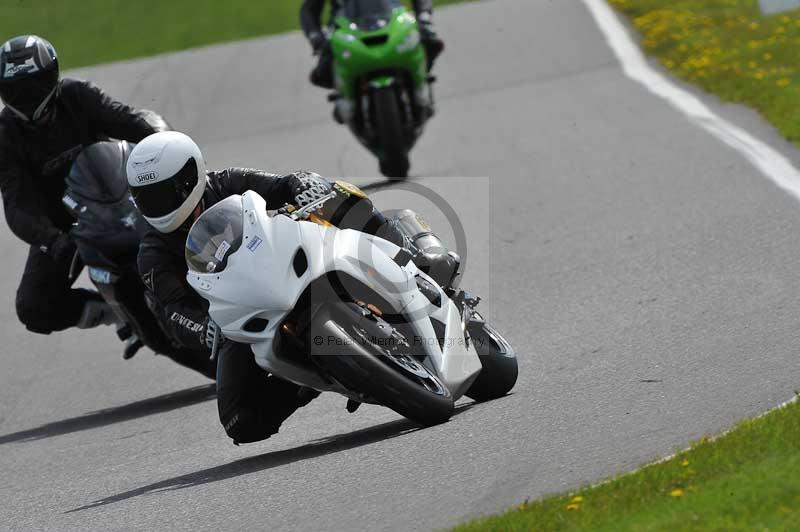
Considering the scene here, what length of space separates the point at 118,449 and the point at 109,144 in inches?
73.5

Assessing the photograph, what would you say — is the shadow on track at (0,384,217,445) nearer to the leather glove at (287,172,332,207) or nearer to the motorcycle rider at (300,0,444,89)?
the leather glove at (287,172,332,207)

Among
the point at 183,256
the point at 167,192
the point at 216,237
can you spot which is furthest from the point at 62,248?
the point at 216,237

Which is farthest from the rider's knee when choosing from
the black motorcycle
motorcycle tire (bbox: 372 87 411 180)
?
motorcycle tire (bbox: 372 87 411 180)

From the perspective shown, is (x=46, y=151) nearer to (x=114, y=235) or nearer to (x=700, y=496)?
(x=114, y=235)

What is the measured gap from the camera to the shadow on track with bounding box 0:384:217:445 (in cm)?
932

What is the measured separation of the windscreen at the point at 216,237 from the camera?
6.48 m

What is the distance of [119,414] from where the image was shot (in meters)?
9.53

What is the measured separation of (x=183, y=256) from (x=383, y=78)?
6.61m

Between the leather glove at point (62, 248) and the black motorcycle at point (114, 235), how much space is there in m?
0.07

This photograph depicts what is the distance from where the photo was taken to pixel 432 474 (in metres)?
5.86

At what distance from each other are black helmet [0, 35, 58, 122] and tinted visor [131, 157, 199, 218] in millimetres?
2469

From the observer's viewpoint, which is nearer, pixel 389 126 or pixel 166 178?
pixel 166 178

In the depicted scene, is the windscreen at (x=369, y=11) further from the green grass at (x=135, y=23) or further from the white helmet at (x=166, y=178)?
the green grass at (x=135, y=23)

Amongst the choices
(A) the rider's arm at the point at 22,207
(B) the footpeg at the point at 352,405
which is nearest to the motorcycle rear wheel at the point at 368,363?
(B) the footpeg at the point at 352,405
